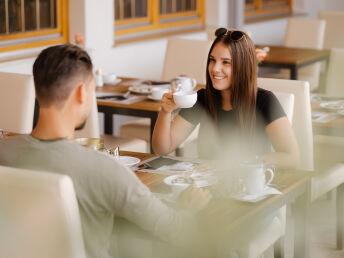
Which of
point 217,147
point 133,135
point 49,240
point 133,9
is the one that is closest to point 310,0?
point 133,9

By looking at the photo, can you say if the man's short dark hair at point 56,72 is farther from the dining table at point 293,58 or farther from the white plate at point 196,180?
the dining table at point 293,58

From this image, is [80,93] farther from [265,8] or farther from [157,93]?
[265,8]

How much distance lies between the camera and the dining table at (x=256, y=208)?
195 centimetres

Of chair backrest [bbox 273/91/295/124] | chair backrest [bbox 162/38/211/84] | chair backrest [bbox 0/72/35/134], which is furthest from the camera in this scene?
chair backrest [bbox 162/38/211/84]

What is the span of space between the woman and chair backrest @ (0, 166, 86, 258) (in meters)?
1.13

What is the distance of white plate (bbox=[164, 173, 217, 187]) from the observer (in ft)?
7.42

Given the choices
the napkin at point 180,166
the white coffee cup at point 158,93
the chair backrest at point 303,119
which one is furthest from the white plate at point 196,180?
the white coffee cup at point 158,93

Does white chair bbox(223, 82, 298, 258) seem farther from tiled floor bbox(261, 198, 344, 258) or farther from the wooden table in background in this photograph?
tiled floor bbox(261, 198, 344, 258)

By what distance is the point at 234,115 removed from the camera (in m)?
2.86

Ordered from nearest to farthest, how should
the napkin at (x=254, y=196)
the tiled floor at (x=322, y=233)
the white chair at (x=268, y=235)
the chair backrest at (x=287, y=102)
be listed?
the napkin at (x=254, y=196)
the white chair at (x=268, y=235)
the chair backrest at (x=287, y=102)
the tiled floor at (x=322, y=233)

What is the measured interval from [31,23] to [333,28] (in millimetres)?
3317

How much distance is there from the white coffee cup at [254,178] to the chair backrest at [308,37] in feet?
14.7

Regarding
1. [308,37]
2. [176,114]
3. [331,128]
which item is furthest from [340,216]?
[308,37]

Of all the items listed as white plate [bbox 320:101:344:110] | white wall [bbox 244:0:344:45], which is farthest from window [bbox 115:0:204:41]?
white plate [bbox 320:101:344:110]
